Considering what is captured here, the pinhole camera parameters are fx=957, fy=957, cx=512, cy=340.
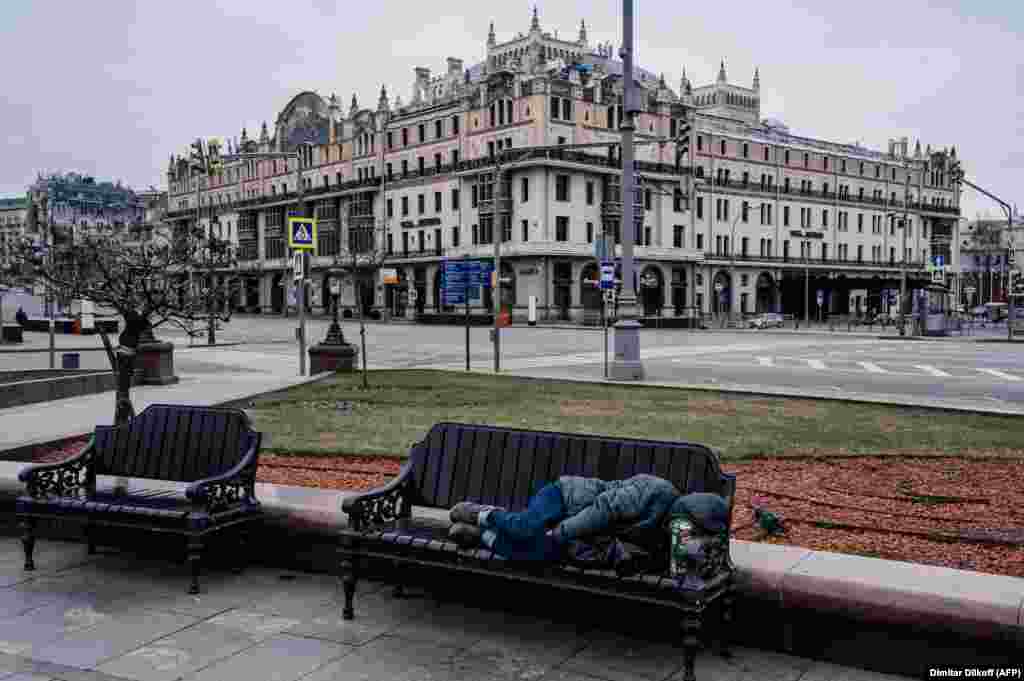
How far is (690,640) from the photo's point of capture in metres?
4.86

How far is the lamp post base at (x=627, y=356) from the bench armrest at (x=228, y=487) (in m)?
15.3

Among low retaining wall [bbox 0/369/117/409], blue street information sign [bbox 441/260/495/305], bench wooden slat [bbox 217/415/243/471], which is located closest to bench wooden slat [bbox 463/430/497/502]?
bench wooden slat [bbox 217/415/243/471]

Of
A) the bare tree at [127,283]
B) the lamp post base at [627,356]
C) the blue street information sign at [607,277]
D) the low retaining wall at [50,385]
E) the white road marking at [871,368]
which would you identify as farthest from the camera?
the white road marking at [871,368]

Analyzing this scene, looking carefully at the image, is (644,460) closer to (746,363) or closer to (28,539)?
(28,539)

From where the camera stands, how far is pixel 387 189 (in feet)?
285

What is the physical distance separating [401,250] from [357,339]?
39695mm

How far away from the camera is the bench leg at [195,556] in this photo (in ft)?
21.2

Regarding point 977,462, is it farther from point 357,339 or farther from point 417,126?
point 417,126

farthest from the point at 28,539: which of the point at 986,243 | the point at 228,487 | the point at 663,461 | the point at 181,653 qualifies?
the point at 986,243

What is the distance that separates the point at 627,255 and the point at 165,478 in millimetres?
16055

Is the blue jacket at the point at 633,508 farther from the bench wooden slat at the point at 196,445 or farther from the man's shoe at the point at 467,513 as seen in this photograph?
the bench wooden slat at the point at 196,445

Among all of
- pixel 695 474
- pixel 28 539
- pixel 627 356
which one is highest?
pixel 695 474

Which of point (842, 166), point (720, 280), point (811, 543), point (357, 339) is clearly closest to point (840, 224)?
point (842, 166)

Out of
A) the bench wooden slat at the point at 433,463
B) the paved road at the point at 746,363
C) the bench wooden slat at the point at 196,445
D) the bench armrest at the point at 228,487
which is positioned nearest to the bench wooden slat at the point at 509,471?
the bench wooden slat at the point at 433,463
